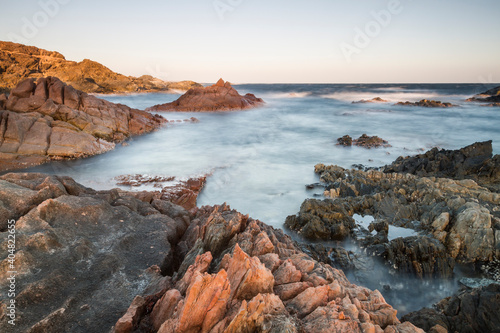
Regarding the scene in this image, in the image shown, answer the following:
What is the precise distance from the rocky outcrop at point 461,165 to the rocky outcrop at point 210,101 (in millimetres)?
32512

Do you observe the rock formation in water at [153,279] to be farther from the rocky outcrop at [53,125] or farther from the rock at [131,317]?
the rocky outcrop at [53,125]

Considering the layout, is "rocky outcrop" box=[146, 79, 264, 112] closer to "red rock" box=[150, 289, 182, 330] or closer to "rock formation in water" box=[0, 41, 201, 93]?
"rock formation in water" box=[0, 41, 201, 93]

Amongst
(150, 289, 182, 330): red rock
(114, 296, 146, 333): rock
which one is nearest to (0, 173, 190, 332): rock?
(114, 296, 146, 333): rock

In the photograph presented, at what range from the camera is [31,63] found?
62.5 metres

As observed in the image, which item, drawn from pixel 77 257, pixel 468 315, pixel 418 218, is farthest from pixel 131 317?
pixel 418 218

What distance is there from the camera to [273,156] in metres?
20.4

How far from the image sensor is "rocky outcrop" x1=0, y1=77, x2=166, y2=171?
15.4 m

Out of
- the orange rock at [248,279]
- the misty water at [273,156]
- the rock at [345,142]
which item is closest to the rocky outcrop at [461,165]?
the misty water at [273,156]

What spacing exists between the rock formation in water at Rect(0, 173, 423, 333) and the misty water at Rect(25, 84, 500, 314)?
3.67 m

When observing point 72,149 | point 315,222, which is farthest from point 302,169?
point 72,149

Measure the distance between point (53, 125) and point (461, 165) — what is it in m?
22.0

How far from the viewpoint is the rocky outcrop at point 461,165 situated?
12.0 meters

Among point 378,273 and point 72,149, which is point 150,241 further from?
point 72,149

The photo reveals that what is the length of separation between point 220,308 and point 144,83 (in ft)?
317
